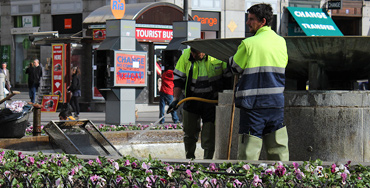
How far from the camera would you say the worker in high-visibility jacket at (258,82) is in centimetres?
599

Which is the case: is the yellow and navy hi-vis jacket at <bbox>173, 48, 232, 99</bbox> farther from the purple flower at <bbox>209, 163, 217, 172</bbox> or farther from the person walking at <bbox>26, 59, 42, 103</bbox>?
the person walking at <bbox>26, 59, 42, 103</bbox>

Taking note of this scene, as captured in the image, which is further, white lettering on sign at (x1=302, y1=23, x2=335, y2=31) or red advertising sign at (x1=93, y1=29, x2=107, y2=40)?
white lettering on sign at (x1=302, y1=23, x2=335, y2=31)

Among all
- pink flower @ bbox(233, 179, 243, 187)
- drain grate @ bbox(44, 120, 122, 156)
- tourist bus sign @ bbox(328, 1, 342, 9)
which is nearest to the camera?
pink flower @ bbox(233, 179, 243, 187)

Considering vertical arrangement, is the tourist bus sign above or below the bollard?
above

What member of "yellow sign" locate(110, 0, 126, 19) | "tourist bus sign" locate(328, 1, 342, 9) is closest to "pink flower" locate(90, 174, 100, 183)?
"yellow sign" locate(110, 0, 126, 19)

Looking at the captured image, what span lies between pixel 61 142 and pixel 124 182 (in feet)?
11.1

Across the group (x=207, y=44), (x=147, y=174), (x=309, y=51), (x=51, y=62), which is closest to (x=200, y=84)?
(x=207, y=44)

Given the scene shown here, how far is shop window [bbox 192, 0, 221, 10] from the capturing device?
2939 cm

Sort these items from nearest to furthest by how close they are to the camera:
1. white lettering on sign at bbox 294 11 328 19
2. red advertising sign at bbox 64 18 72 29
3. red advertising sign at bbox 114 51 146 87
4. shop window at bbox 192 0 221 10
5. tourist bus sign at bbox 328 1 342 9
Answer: red advertising sign at bbox 114 51 146 87, shop window at bbox 192 0 221 10, red advertising sign at bbox 64 18 72 29, white lettering on sign at bbox 294 11 328 19, tourist bus sign at bbox 328 1 342 9

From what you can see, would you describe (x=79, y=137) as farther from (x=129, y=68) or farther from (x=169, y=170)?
(x=129, y=68)

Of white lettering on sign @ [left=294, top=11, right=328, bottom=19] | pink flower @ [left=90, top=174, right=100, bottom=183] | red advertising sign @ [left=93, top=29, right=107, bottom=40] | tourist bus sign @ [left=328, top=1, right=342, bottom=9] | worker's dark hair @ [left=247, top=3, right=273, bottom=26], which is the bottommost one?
pink flower @ [left=90, top=174, right=100, bottom=183]

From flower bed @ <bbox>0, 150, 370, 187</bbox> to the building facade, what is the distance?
18362 millimetres

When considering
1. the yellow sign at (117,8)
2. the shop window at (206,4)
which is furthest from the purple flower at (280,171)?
the shop window at (206,4)

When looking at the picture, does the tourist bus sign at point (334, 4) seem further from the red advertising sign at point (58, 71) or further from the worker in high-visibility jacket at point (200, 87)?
the worker in high-visibility jacket at point (200, 87)
